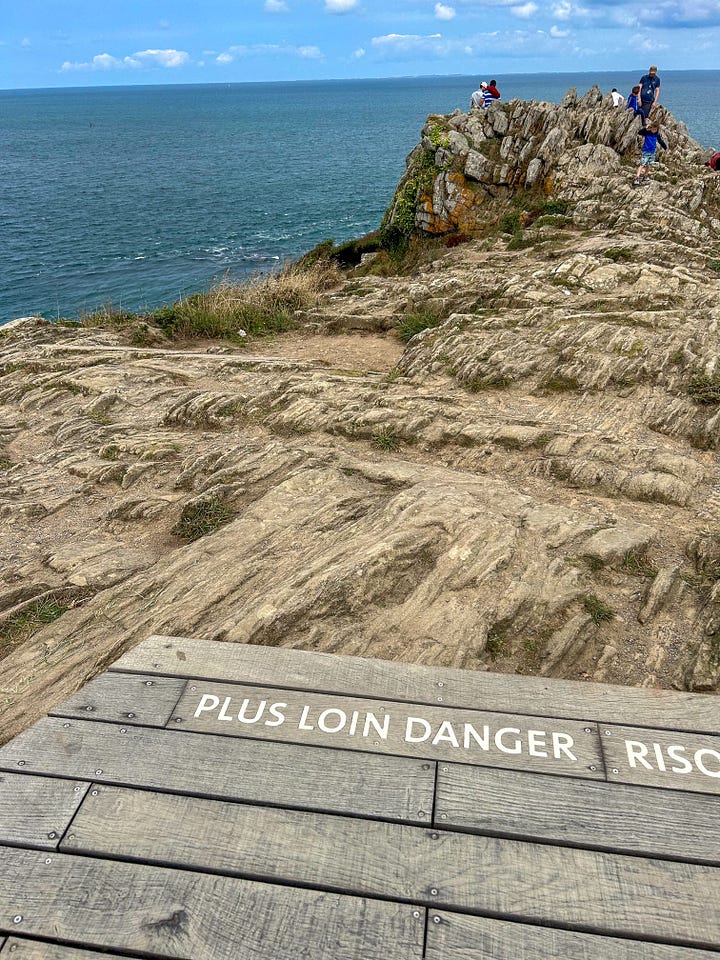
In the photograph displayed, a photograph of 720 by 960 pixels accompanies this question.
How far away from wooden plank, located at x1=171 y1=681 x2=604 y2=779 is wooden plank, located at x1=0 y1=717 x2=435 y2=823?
0.11 meters

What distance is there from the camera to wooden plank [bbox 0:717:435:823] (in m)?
3.74

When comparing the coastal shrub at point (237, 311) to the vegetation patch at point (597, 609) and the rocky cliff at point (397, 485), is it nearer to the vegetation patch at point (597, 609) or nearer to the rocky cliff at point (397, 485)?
the rocky cliff at point (397, 485)

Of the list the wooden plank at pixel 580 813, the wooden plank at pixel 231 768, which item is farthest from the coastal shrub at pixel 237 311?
the wooden plank at pixel 580 813

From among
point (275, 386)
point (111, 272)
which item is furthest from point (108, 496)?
point (111, 272)

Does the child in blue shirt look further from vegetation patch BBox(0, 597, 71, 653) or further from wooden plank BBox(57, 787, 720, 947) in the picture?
wooden plank BBox(57, 787, 720, 947)

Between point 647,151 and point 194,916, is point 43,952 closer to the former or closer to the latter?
point 194,916

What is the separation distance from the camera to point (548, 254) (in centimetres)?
2006

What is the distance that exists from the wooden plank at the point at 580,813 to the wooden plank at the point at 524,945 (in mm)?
482

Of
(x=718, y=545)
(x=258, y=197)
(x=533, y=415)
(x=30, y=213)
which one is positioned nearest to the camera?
(x=718, y=545)

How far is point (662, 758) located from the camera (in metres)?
4.03

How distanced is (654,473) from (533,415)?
2276 millimetres

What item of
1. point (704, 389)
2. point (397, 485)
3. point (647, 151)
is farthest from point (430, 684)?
point (647, 151)

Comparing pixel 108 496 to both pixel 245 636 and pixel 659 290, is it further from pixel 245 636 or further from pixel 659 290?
pixel 659 290

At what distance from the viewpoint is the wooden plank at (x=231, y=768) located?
3.74 m
